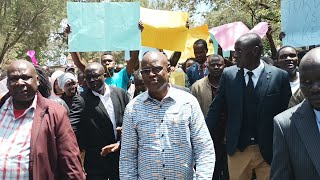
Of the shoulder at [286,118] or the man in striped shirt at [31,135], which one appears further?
the man in striped shirt at [31,135]

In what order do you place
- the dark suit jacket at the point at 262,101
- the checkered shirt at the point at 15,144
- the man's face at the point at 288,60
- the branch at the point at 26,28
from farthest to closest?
the branch at the point at 26,28, the man's face at the point at 288,60, the dark suit jacket at the point at 262,101, the checkered shirt at the point at 15,144

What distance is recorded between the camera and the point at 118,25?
7.55m

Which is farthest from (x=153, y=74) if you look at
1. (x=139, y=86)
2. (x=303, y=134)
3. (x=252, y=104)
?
(x=139, y=86)

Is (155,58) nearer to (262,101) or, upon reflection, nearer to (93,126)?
(262,101)

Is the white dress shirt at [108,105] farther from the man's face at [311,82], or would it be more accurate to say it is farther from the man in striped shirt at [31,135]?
the man's face at [311,82]

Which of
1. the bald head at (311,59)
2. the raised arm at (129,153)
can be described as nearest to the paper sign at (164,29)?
the raised arm at (129,153)

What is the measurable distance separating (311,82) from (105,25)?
5075 millimetres

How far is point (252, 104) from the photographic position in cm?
531

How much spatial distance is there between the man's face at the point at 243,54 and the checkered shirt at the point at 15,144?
2207mm

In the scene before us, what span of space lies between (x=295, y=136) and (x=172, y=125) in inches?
52.1

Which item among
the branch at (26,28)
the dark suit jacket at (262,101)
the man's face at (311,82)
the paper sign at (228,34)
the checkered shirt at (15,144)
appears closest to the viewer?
the man's face at (311,82)

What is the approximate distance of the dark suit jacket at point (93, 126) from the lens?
5.80 metres

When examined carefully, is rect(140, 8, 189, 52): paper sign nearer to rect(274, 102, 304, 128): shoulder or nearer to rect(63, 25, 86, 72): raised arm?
rect(63, 25, 86, 72): raised arm

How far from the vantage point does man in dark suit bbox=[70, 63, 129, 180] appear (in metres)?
5.80
